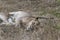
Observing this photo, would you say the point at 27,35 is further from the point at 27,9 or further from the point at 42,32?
the point at 27,9

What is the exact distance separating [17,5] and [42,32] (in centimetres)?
233

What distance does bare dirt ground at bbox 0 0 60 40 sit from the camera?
5.82 meters

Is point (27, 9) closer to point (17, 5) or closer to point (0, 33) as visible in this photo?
point (17, 5)

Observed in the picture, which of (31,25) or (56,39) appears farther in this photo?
(31,25)

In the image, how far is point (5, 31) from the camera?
19.8 feet

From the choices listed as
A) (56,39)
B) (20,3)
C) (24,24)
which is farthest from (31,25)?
(20,3)

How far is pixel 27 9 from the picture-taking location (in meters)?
7.87

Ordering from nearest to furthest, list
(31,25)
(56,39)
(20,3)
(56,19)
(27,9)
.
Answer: (56,39) → (31,25) → (56,19) → (27,9) → (20,3)

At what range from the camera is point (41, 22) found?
261 inches

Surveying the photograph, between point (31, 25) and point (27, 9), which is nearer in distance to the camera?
point (31, 25)

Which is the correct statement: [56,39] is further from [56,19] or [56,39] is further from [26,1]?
[26,1]

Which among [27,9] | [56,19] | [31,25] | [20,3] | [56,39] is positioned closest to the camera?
[56,39]

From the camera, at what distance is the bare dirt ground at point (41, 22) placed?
19.1 ft

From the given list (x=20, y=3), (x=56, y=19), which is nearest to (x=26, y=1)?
(x=20, y=3)
